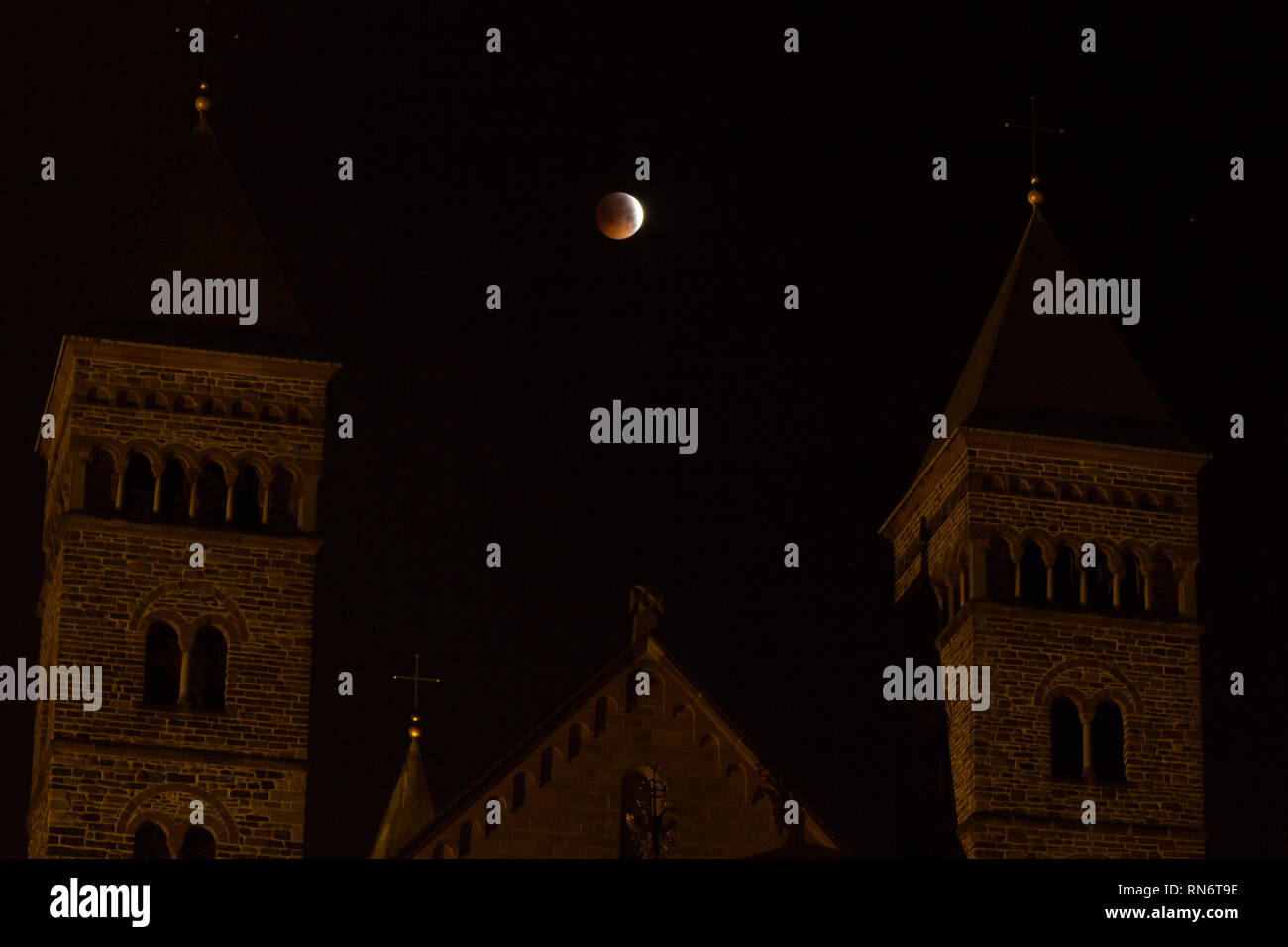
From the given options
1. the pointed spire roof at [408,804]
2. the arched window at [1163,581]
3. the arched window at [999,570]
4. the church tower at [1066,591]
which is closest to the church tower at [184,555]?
the church tower at [1066,591]

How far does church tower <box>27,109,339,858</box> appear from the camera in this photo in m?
43.8

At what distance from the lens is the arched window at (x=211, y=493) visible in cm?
4544

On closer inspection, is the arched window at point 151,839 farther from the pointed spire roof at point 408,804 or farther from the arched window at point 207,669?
the pointed spire roof at point 408,804

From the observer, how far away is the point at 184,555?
4478 cm

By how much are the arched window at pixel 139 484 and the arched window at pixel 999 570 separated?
36.1 ft

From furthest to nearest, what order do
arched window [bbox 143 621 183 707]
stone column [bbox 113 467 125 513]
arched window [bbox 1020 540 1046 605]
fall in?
arched window [bbox 1020 540 1046 605] < stone column [bbox 113 467 125 513] < arched window [bbox 143 621 183 707]

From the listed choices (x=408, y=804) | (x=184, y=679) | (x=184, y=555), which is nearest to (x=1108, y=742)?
(x=184, y=679)

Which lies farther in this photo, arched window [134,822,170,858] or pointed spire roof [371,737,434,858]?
pointed spire roof [371,737,434,858]

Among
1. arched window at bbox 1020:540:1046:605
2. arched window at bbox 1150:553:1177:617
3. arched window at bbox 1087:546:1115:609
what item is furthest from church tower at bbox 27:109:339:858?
arched window at bbox 1150:553:1177:617

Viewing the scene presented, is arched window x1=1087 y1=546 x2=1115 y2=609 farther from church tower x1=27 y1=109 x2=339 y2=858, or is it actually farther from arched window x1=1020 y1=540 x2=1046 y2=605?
church tower x1=27 y1=109 x2=339 y2=858

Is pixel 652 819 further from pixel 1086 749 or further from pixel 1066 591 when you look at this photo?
pixel 1066 591

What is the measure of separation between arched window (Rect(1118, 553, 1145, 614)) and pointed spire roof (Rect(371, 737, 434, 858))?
1450cm
